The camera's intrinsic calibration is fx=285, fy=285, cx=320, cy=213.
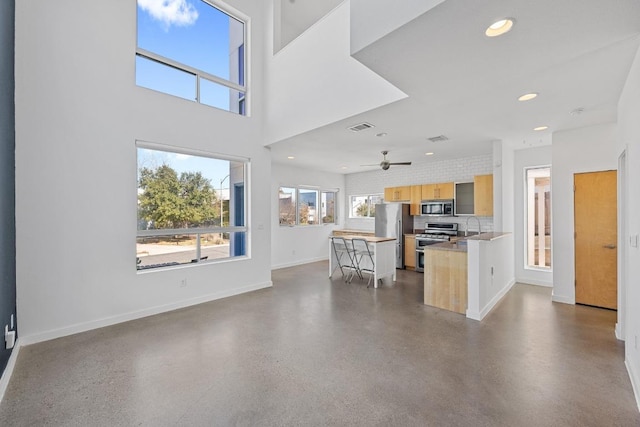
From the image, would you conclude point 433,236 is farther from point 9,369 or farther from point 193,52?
point 9,369

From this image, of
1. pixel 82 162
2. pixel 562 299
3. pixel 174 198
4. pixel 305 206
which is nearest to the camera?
pixel 82 162

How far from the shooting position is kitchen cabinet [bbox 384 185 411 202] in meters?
7.23

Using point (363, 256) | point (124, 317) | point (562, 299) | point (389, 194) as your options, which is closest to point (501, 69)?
point (562, 299)

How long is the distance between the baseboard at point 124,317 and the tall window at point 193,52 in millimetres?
2959

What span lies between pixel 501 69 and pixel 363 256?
14.0 ft

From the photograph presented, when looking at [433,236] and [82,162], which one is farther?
[433,236]

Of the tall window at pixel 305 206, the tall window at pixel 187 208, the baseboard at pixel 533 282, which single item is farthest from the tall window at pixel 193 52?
the baseboard at pixel 533 282

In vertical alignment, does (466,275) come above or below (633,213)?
below

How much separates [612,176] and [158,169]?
247 inches

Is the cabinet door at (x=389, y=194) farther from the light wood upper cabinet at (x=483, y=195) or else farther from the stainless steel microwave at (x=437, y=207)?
the light wood upper cabinet at (x=483, y=195)

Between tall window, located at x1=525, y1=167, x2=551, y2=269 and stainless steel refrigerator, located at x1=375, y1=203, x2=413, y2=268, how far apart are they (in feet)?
8.15

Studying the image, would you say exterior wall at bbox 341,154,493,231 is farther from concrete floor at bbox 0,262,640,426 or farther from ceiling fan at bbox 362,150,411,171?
concrete floor at bbox 0,262,640,426

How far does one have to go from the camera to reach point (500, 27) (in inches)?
72.4

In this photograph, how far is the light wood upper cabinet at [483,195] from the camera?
5.80 metres
